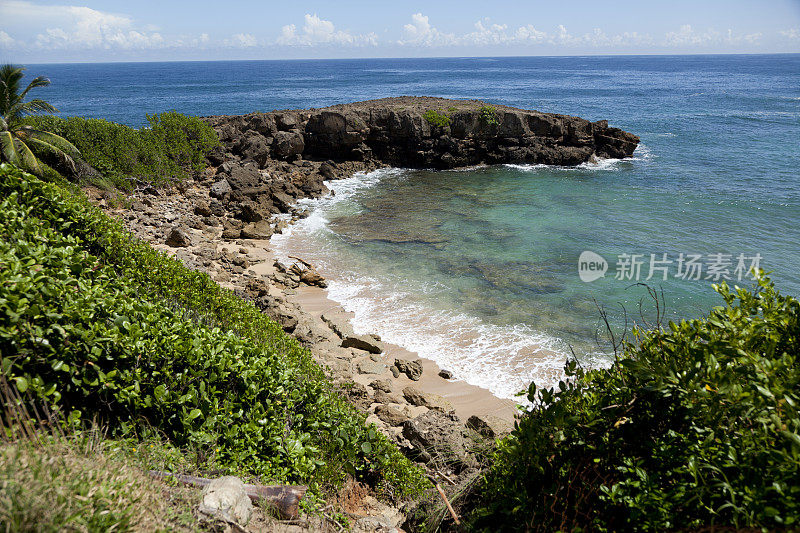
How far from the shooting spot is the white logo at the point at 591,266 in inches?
707

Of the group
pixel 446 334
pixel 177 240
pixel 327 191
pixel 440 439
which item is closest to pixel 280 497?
pixel 440 439

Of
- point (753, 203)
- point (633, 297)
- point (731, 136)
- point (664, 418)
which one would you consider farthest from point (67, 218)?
point (731, 136)

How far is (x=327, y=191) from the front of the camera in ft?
97.4

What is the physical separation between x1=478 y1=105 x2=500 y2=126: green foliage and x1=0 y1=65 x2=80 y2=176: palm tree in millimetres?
27215

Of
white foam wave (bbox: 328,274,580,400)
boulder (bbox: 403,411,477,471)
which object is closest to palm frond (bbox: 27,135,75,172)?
white foam wave (bbox: 328,274,580,400)

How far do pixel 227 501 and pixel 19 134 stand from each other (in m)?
19.1

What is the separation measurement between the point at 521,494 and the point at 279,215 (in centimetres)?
2238

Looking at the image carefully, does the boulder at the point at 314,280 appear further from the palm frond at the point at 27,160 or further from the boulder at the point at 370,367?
the palm frond at the point at 27,160

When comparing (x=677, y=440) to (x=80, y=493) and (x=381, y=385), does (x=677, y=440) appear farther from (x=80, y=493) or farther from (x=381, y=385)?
(x=381, y=385)

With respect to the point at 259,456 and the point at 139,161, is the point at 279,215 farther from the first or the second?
the point at 259,456

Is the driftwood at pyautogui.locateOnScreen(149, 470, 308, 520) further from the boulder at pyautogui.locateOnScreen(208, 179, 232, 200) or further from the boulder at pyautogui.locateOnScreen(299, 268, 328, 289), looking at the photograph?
the boulder at pyautogui.locateOnScreen(208, 179, 232, 200)

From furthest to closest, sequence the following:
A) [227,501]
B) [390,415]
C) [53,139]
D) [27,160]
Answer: [53,139] < [27,160] < [390,415] < [227,501]

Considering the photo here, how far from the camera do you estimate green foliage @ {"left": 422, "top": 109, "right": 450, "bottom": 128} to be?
3581 centimetres

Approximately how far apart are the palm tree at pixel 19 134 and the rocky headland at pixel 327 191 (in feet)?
9.29
